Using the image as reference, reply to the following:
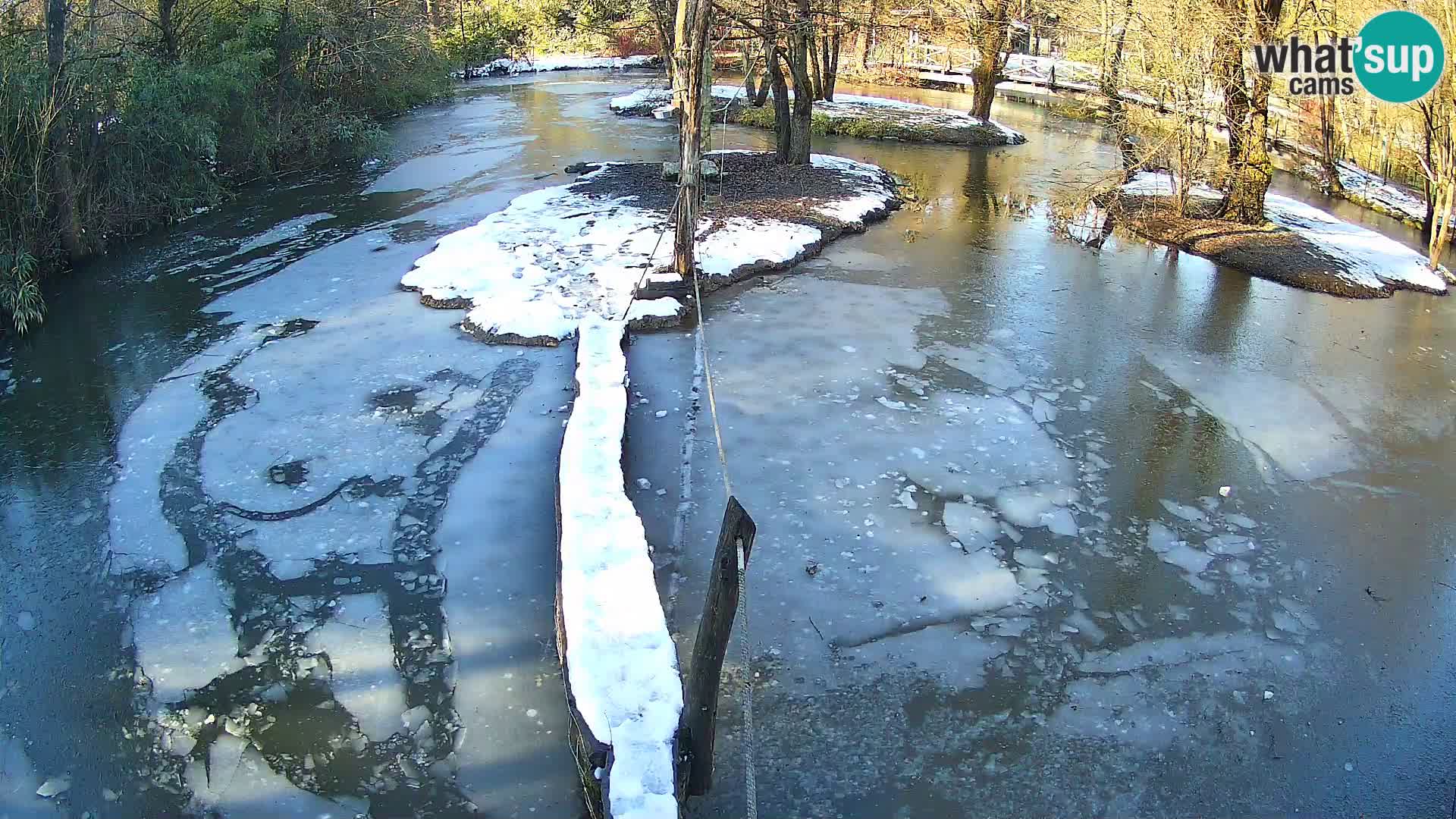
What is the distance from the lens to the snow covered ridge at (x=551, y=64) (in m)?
36.7

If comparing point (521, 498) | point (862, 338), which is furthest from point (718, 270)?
point (521, 498)

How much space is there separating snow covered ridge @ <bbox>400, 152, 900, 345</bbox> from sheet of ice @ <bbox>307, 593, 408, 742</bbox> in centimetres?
447

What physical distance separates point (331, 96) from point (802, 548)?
17.4 metres

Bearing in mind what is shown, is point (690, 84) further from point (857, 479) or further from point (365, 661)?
point (365, 661)

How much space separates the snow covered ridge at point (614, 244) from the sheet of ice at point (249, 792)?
223 inches

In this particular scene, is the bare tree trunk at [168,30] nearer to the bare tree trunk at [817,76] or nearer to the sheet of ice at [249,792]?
the bare tree trunk at [817,76]

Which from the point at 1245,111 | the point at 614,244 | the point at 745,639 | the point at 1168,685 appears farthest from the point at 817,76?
the point at 745,639

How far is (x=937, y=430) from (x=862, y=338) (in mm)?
2230

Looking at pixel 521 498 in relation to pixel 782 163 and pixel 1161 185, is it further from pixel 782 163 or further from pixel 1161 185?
pixel 1161 185

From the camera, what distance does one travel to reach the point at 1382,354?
33.3 ft

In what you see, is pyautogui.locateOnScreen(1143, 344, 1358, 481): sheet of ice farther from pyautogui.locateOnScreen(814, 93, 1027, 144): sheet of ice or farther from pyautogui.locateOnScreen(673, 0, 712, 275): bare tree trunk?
pyautogui.locateOnScreen(814, 93, 1027, 144): sheet of ice

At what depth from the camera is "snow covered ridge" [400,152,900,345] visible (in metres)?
10.6

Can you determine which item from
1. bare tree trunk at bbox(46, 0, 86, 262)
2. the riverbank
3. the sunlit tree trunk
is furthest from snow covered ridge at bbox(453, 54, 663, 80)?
bare tree trunk at bbox(46, 0, 86, 262)

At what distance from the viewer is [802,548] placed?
21.2ft
